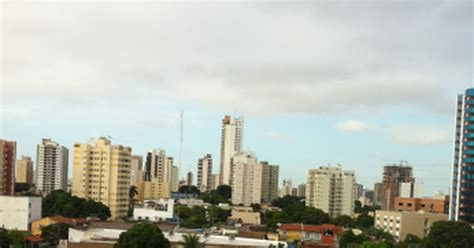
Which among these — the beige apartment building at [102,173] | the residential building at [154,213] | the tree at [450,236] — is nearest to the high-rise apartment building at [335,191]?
the beige apartment building at [102,173]

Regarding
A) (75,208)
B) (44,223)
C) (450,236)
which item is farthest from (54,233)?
(450,236)

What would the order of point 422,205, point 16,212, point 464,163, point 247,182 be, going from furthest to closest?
1. point 247,182
2. point 422,205
3. point 464,163
4. point 16,212

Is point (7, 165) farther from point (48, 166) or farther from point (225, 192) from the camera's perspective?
point (225, 192)

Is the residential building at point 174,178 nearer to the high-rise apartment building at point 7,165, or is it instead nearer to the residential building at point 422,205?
the high-rise apartment building at point 7,165

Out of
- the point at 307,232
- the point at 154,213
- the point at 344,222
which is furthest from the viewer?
the point at 344,222

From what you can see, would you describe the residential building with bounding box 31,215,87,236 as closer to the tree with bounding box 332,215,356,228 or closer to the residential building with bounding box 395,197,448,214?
the tree with bounding box 332,215,356,228

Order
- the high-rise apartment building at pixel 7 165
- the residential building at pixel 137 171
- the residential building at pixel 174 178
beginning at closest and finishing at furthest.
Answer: the high-rise apartment building at pixel 7 165
the residential building at pixel 137 171
the residential building at pixel 174 178
